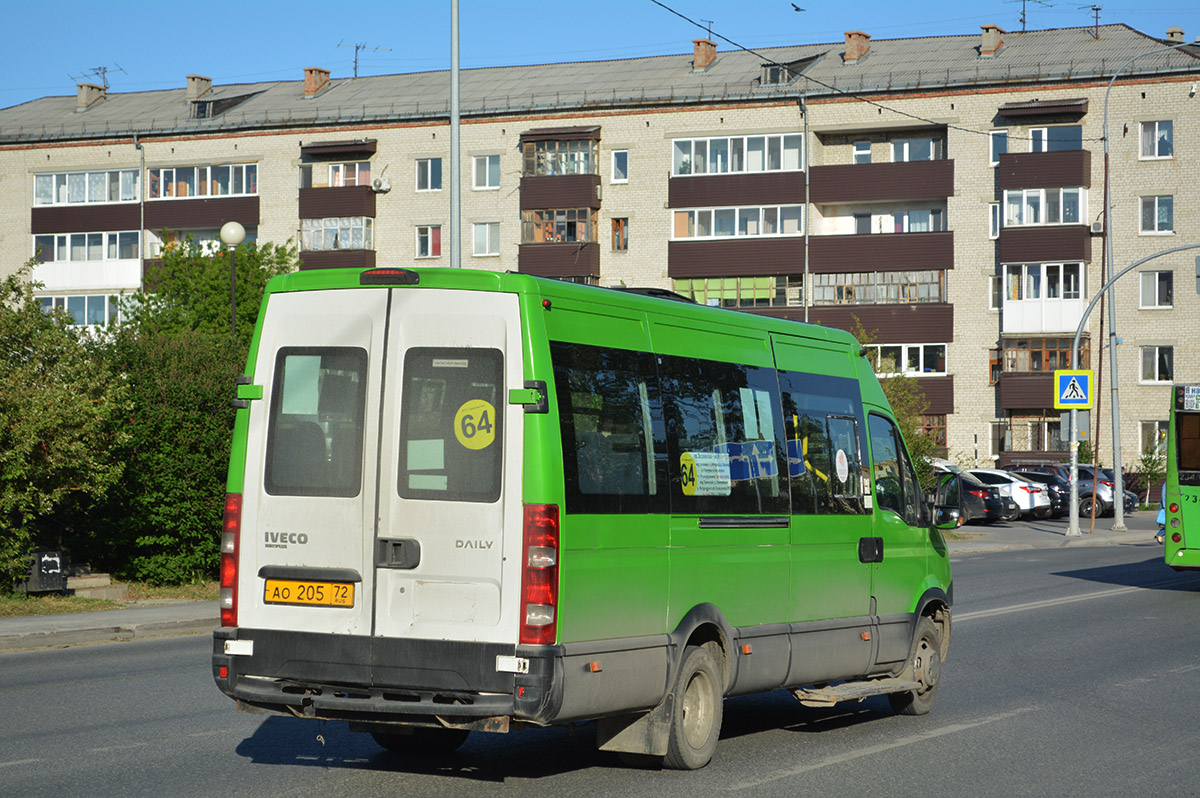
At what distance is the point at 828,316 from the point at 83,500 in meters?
43.9

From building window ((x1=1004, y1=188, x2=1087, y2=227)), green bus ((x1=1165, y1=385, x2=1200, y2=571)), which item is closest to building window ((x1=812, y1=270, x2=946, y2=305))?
building window ((x1=1004, y1=188, x2=1087, y2=227))

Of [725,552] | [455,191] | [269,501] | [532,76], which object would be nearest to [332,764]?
[269,501]

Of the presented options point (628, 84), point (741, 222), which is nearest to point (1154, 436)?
point (741, 222)

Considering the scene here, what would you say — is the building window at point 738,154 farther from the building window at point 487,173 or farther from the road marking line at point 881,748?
the road marking line at point 881,748

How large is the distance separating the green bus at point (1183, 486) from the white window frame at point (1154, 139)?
39.3m

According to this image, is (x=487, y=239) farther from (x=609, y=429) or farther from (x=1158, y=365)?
(x=609, y=429)

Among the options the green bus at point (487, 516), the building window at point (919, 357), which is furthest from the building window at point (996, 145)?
the green bus at point (487, 516)

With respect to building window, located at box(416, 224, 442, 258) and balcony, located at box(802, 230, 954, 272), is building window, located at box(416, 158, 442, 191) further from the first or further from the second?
balcony, located at box(802, 230, 954, 272)

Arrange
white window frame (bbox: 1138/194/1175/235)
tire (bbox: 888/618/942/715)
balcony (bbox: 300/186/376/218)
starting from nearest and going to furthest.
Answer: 1. tire (bbox: 888/618/942/715)
2. white window frame (bbox: 1138/194/1175/235)
3. balcony (bbox: 300/186/376/218)

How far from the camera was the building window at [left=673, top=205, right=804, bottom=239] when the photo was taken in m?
60.8

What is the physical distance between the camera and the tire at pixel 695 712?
26.6ft

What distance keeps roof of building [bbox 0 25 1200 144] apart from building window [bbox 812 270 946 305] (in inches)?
294

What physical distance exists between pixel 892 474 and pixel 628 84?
55.9 metres

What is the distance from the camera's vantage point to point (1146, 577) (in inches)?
952
